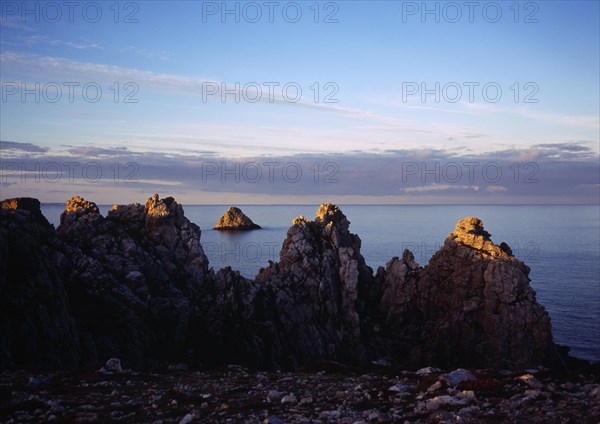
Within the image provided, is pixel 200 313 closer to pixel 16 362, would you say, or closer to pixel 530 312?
pixel 16 362

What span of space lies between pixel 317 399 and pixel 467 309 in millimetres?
54981

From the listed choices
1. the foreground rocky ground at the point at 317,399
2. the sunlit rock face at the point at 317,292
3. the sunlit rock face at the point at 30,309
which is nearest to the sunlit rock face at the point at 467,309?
the sunlit rock face at the point at 317,292

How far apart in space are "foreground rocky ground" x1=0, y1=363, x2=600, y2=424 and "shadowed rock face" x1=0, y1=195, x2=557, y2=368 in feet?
51.5

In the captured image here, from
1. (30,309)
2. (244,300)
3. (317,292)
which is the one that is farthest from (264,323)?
(30,309)

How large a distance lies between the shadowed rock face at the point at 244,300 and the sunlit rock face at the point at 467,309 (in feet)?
0.55

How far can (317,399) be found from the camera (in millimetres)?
18375

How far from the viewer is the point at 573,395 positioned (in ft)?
49.6

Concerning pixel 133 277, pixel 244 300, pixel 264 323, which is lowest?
pixel 264 323

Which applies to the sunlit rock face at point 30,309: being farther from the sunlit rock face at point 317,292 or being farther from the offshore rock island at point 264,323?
the sunlit rock face at point 317,292

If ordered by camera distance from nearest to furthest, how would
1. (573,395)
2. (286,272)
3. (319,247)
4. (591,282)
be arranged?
(573,395), (286,272), (319,247), (591,282)

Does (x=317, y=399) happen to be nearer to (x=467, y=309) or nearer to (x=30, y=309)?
(x=30, y=309)

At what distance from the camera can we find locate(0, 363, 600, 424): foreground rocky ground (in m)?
14.4

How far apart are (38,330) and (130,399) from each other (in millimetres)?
19876

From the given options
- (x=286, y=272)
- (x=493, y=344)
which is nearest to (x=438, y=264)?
(x=493, y=344)
